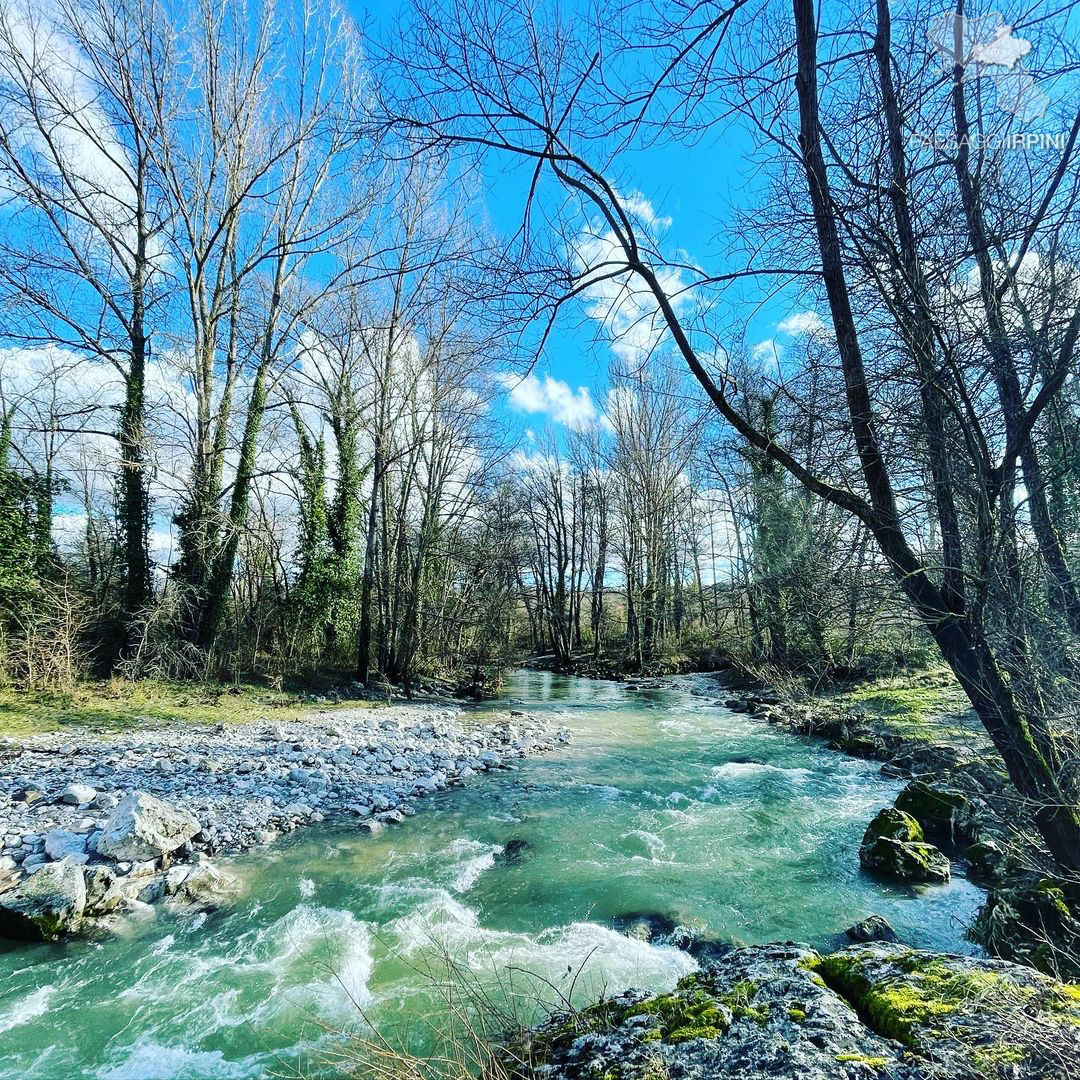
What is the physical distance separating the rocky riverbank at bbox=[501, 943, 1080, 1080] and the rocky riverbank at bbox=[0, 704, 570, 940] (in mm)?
3959

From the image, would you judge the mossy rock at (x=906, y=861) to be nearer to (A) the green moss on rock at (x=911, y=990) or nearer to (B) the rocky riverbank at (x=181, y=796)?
(A) the green moss on rock at (x=911, y=990)

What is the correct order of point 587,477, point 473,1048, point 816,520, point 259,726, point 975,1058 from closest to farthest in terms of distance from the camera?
point 975,1058, point 473,1048, point 816,520, point 259,726, point 587,477

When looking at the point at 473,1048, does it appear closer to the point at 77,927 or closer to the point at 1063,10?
the point at 77,927

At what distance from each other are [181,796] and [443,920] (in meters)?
3.57

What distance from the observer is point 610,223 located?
11.9 ft

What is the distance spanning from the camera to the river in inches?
133

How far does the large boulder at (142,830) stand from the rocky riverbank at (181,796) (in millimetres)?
10

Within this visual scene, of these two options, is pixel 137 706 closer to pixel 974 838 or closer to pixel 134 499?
pixel 134 499

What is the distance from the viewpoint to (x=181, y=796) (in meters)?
6.30

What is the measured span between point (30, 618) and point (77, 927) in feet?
26.7

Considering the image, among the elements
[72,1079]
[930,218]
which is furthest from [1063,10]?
[72,1079]

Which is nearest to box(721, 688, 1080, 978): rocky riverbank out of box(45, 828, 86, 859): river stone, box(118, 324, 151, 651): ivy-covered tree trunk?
box(45, 828, 86, 859): river stone

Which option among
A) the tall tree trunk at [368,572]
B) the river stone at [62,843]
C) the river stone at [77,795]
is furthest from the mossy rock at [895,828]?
the tall tree trunk at [368,572]

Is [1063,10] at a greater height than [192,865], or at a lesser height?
greater
